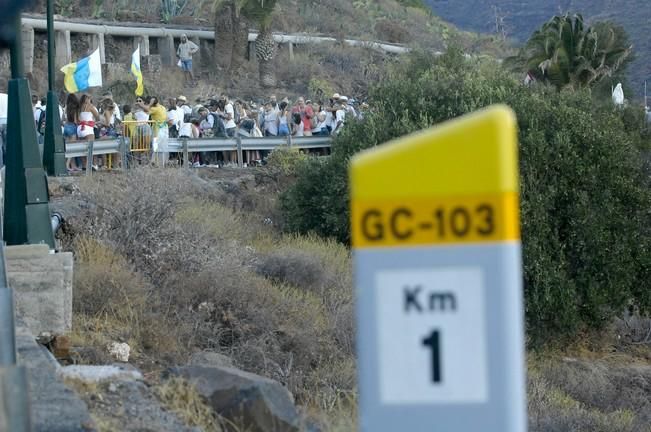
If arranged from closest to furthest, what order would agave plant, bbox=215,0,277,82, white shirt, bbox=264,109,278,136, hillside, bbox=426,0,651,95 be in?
1. white shirt, bbox=264,109,278,136
2. agave plant, bbox=215,0,277,82
3. hillside, bbox=426,0,651,95

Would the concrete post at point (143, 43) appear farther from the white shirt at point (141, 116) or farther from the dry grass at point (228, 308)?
the dry grass at point (228, 308)

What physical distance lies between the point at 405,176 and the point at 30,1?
2905 millimetres

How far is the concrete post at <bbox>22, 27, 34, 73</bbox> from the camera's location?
38.7 metres

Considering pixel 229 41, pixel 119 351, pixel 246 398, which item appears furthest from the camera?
pixel 229 41

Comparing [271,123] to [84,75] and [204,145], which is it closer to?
[204,145]

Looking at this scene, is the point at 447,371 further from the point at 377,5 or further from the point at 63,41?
the point at 377,5

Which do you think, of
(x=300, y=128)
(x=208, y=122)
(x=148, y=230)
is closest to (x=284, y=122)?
(x=300, y=128)

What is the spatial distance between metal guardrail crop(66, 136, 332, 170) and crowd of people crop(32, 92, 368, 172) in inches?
15.1

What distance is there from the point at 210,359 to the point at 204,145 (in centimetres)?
1572

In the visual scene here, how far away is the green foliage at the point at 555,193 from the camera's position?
22078 millimetres

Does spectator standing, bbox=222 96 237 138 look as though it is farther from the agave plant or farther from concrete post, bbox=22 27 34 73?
the agave plant

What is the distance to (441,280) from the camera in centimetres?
296

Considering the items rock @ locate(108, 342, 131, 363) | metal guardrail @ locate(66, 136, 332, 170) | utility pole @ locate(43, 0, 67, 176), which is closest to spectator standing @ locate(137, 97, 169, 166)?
metal guardrail @ locate(66, 136, 332, 170)

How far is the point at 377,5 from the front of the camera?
6838cm
